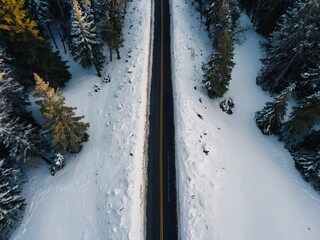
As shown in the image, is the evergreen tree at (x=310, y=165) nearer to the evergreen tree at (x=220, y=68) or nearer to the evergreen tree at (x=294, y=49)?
the evergreen tree at (x=294, y=49)

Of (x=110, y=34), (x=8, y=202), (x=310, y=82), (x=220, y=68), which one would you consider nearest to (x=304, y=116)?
(x=310, y=82)

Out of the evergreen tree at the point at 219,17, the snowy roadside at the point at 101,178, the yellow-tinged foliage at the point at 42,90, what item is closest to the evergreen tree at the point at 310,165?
the snowy roadside at the point at 101,178

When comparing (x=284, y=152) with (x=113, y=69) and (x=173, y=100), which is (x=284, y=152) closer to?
(x=173, y=100)

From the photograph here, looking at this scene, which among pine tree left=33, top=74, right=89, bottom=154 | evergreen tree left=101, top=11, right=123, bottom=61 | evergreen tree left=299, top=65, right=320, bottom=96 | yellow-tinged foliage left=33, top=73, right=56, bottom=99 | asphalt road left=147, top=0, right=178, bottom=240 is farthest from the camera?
evergreen tree left=101, top=11, right=123, bottom=61

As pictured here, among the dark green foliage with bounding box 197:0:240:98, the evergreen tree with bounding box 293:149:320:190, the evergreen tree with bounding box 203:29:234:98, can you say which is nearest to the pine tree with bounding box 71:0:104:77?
the dark green foliage with bounding box 197:0:240:98

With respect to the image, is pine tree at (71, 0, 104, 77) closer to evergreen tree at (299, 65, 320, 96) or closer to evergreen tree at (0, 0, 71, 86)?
evergreen tree at (0, 0, 71, 86)

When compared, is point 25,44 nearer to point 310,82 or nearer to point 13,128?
point 13,128
